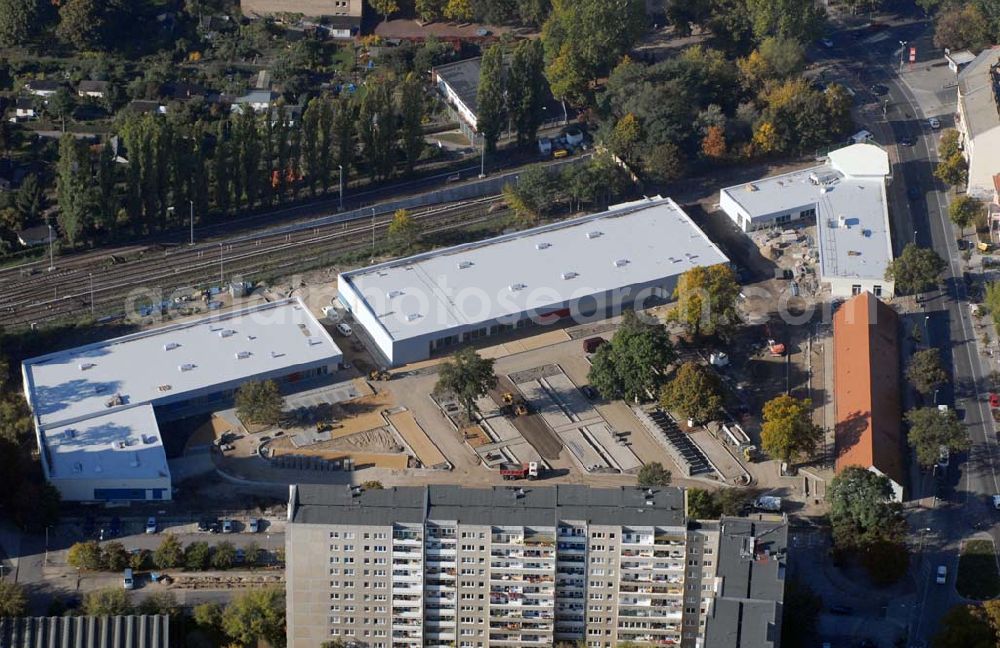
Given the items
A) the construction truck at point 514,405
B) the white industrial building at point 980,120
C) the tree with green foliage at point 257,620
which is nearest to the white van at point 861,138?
the white industrial building at point 980,120

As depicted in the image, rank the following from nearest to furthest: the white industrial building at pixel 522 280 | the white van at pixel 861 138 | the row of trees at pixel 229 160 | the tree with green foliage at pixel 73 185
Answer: the white industrial building at pixel 522 280, the tree with green foliage at pixel 73 185, the row of trees at pixel 229 160, the white van at pixel 861 138

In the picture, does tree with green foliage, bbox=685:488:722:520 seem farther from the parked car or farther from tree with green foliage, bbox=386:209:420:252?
tree with green foliage, bbox=386:209:420:252

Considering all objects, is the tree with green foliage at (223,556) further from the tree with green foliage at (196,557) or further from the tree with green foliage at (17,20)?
the tree with green foliage at (17,20)

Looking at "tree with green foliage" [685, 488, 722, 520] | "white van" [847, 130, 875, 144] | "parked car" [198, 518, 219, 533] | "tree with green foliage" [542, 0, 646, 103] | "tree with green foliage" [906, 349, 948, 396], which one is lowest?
"parked car" [198, 518, 219, 533]

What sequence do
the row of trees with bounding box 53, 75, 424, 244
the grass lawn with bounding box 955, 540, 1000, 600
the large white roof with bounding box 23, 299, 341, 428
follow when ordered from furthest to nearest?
the row of trees with bounding box 53, 75, 424, 244 → the large white roof with bounding box 23, 299, 341, 428 → the grass lawn with bounding box 955, 540, 1000, 600

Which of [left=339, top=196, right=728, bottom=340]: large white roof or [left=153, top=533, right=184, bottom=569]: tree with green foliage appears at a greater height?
[left=339, top=196, right=728, bottom=340]: large white roof

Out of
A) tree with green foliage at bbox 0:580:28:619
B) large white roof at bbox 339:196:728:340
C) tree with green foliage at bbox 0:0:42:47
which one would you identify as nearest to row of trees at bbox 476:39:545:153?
large white roof at bbox 339:196:728:340
